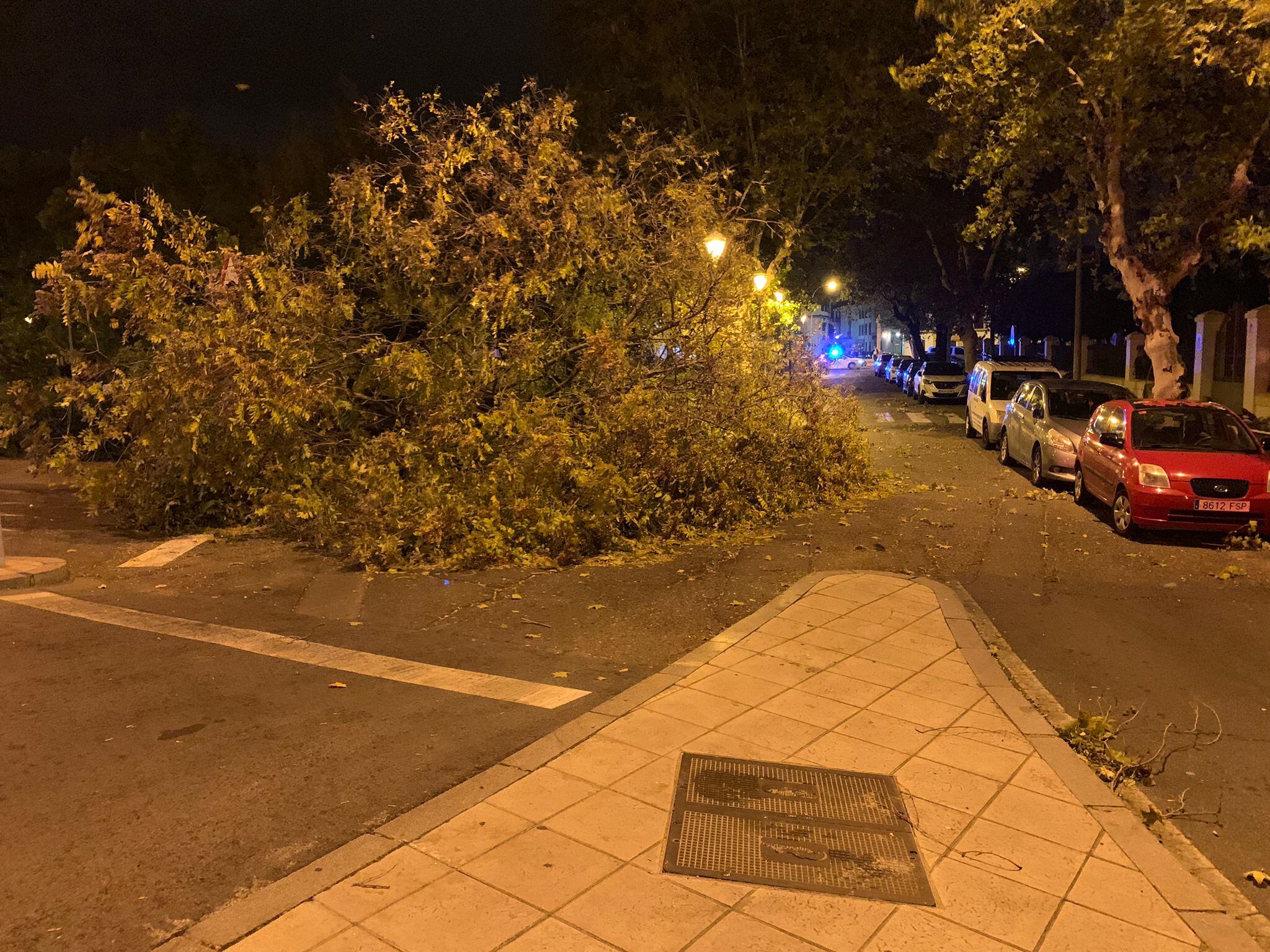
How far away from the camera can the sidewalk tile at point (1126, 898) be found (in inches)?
136

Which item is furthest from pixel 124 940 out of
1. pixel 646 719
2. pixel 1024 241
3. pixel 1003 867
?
pixel 1024 241

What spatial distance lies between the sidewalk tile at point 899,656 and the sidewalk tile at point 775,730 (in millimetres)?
1329

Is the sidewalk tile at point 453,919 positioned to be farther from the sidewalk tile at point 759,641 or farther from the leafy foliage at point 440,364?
the leafy foliage at point 440,364

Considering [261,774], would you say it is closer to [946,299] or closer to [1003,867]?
[1003,867]

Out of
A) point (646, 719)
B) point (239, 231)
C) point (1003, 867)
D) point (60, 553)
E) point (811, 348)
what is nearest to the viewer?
point (1003, 867)

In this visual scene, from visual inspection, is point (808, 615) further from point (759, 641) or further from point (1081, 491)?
point (1081, 491)

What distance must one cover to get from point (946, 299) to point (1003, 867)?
44.2 meters

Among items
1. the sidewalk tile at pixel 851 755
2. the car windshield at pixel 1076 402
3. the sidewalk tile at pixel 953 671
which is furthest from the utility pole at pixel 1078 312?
the sidewalk tile at pixel 851 755

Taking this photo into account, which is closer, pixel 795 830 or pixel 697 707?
pixel 795 830

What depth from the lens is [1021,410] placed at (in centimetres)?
1608

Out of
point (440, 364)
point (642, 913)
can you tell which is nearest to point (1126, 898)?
point (642, 913)

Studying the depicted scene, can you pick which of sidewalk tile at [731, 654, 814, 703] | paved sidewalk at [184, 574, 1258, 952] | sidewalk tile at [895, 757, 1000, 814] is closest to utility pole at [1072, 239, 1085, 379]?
sidewalk tile at [731, 654, 814, 703]

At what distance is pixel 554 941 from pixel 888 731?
256cm

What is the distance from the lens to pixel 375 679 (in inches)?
237
